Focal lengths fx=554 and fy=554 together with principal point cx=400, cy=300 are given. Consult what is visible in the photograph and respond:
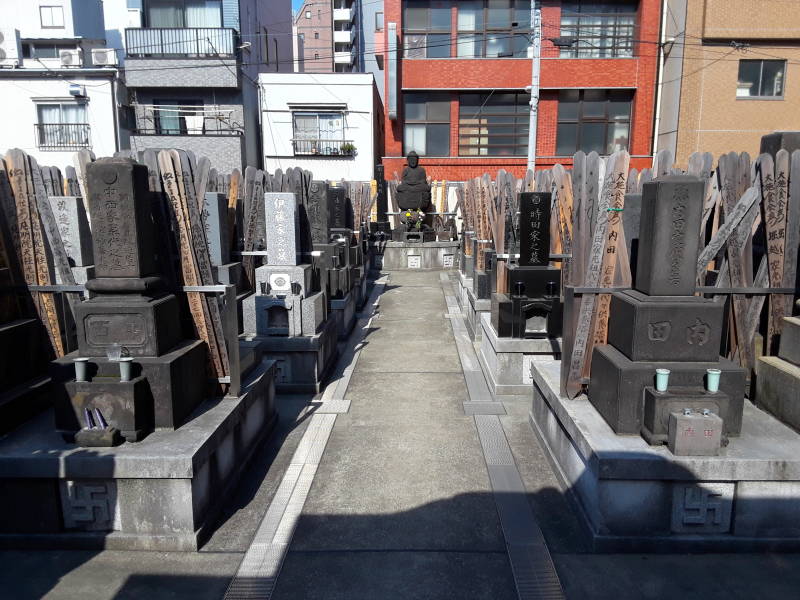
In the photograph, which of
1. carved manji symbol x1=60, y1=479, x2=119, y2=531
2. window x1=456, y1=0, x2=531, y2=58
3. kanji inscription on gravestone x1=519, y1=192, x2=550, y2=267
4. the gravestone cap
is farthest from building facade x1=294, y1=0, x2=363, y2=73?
carved manji symbol x1=60, y1=479, x2=119, y2=531

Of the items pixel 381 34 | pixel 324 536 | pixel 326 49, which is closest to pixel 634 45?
pixel 381 34

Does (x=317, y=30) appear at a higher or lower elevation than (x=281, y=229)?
higher

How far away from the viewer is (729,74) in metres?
23.7

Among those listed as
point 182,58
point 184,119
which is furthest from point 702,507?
point 182,58

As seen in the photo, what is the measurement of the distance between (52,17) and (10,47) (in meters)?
2.77

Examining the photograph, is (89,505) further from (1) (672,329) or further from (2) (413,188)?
(2) (413,188)

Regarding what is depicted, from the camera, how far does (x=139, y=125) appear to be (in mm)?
23703

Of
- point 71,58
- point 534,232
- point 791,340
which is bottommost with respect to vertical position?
point 791,340

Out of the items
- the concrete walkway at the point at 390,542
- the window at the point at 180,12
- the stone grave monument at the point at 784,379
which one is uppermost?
the window at the point at 180,12

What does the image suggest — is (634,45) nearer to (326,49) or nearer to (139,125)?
(139,125)

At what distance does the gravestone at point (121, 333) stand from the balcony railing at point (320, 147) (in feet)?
69.5

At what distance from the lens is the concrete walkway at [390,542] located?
3779mm

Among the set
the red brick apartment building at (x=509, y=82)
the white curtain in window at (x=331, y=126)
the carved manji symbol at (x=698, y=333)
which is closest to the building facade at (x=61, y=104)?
the white curtain in window at (x=331, y=126)

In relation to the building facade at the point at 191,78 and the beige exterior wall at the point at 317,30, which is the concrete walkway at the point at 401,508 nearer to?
the building facade at the point at 191,78
